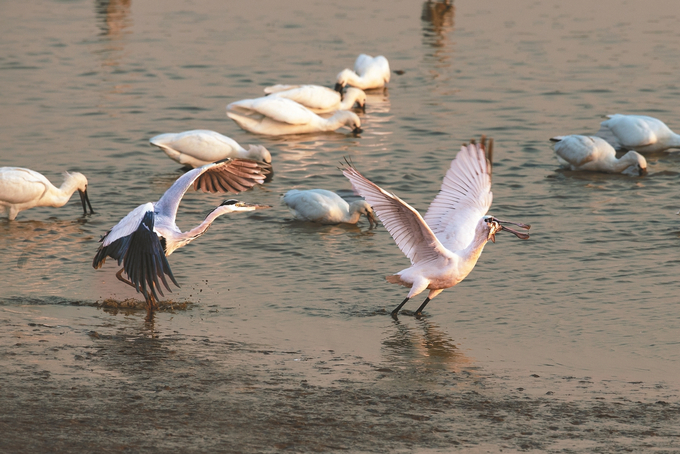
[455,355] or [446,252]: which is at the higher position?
[446,252]

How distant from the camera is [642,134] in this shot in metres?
14.4

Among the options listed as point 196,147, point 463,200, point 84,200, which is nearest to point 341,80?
point 196,147

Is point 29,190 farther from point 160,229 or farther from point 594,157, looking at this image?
point 594,157

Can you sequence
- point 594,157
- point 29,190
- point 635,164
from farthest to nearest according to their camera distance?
point 594,157
point 635,164
point 29,190

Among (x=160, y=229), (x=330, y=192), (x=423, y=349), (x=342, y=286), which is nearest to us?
(x=423, y=349)

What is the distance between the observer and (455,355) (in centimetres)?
791

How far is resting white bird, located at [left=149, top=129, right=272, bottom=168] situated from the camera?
43.5ft

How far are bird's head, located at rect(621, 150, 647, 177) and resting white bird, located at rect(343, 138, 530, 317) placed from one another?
5.05 meters

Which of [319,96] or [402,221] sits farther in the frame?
[319,96]

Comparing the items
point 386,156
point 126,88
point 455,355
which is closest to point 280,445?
point 455,355

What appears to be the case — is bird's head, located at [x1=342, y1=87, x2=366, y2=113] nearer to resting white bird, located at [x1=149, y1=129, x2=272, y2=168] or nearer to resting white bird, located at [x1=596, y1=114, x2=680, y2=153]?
resting white bird, located at [x1=149, y1=129, x2=272, y2=168]

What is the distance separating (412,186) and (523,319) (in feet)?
14.3

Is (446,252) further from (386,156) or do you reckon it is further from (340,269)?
(386,156)

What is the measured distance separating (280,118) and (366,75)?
3.65 meters
